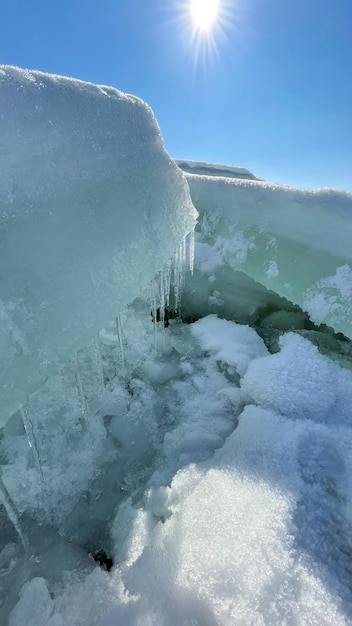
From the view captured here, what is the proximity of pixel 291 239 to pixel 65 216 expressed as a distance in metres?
2.46

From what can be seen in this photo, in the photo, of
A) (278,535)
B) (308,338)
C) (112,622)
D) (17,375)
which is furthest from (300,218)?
(112,622)

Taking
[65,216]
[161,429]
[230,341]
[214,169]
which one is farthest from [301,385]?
[214,169]

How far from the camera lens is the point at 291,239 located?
3482 mm

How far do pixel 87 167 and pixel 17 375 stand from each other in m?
1.20

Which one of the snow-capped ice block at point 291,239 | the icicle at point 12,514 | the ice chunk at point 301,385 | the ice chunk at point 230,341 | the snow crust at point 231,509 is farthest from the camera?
the ice chunk at point 230,341

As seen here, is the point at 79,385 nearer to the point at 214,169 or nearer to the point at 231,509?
the point at 231,509

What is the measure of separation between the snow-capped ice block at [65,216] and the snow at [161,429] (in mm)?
12

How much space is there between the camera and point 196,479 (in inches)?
88.2

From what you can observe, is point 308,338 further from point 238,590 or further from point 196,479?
point 238,590

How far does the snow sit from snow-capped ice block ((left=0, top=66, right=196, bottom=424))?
0.04ft

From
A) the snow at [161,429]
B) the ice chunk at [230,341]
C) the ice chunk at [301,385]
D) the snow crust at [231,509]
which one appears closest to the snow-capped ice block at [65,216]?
the snow at [161,429]

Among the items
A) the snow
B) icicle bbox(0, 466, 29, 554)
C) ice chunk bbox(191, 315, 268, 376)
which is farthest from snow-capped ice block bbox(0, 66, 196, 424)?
ice chunk bbox(191, 315, 268, 376)

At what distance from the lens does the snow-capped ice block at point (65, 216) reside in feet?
5.03

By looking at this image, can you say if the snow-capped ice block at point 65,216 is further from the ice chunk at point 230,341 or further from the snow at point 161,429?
the ice chunk at point 230,341
